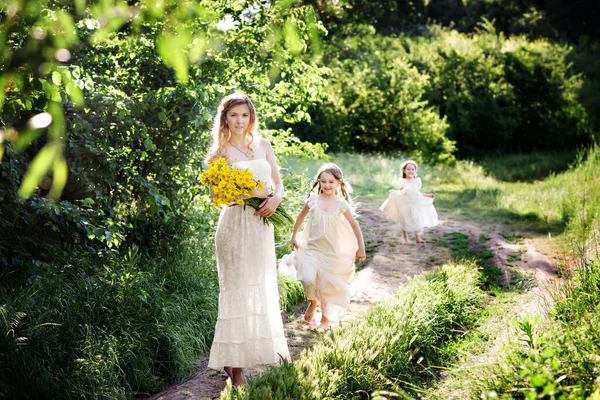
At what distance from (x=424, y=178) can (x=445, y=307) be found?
41.4 feet

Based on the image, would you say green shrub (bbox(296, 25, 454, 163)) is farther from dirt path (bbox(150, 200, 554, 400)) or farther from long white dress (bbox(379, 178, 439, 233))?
long white dress (bbox(379, 178, 439, 233))

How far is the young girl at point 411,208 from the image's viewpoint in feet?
32.8

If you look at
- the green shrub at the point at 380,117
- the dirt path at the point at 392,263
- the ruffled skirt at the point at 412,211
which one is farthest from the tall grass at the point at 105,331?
the green shrub at the point at 380,117

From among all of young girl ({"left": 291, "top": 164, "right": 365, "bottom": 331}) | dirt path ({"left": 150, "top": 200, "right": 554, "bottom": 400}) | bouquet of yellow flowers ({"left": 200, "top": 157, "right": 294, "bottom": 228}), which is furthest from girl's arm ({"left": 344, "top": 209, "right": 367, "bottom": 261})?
bouquet of yellow flowers ({"left": 200, "top": 157, "right": 294, "bottom": 228})

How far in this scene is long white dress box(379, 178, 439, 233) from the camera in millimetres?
9984

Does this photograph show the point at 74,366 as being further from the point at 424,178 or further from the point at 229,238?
the point at 424,178

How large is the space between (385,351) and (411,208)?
→ 5.51m

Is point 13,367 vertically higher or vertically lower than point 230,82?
lower

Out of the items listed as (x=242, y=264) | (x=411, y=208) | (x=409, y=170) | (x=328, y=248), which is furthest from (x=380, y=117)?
(x=242, y=264)

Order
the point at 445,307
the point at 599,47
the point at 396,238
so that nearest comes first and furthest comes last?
the point at 445,307 → the point at 396,238 → the point at 599,47

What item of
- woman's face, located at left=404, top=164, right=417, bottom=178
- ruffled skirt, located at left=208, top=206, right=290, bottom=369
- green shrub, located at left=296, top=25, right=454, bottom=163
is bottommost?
ruffled skirt, located at left=208, top=206, right=290, bottom=369

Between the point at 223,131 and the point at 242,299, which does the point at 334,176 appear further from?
the point at 242,299

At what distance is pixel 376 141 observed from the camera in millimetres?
22516

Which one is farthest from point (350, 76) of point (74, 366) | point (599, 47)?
point (74, 366)
